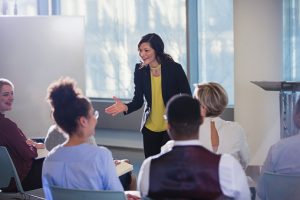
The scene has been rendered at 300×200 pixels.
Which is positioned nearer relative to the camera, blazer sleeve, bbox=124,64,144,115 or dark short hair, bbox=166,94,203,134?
dark short hair, bbox=166,94,203,134

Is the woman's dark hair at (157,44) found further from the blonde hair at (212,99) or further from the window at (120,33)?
the window at (120,33)

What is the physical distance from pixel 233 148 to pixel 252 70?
2507mm

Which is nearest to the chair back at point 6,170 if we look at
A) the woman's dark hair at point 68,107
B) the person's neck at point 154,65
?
the woman's dark hair at point 68,107

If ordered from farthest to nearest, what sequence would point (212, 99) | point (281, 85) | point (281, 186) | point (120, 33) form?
point (120, 33)
point (281, 85)
point (212, 99)
point (281, 186)

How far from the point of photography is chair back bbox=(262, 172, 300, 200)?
2604 mm

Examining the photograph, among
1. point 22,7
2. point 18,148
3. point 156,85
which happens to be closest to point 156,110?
point 156,85

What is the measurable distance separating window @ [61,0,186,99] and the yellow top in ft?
6.86

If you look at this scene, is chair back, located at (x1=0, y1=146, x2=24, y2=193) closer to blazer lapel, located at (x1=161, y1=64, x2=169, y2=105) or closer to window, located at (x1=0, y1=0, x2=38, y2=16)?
blazer lapel, located at (x1=161, y1=64, x2=169, y2=105)

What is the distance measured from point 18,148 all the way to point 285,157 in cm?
189

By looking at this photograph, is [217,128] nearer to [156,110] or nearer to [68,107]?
[68,107]

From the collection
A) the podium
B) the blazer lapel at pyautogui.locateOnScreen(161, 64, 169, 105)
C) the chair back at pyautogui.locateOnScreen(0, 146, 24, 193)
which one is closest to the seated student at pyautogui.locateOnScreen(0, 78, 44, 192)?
the chair back at pyautogui.locateOnScreen(0, 146, 24, 193)

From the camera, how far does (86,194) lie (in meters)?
2.37

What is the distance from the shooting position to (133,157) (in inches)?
265

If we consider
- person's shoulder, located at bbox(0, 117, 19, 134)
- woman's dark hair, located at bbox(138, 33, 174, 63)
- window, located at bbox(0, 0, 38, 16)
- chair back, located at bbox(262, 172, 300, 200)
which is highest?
window, located at bbox(0, 0, 38, 16)
